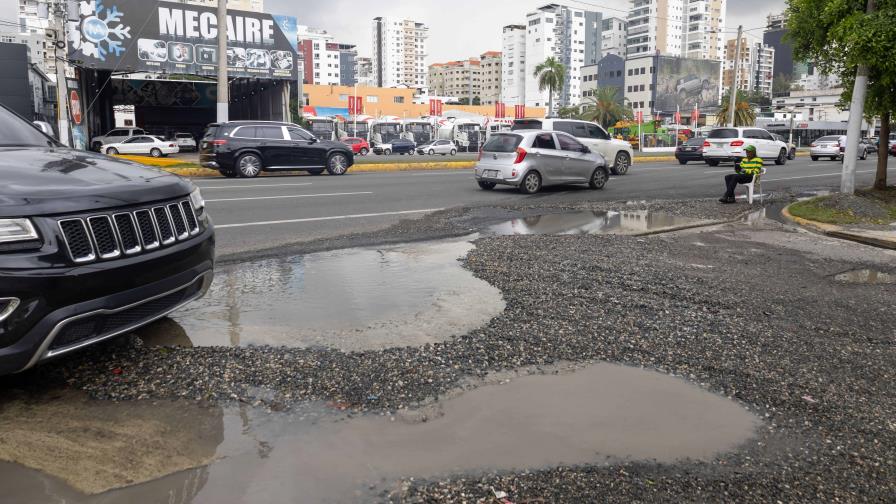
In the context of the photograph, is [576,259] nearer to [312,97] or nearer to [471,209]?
[471,209]

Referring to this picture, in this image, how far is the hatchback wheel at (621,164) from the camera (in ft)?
77.6

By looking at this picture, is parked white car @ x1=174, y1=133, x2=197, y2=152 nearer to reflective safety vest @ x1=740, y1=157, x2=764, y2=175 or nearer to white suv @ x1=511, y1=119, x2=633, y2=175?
white suv @ x1=511, y1=119, x2=633, y2=175

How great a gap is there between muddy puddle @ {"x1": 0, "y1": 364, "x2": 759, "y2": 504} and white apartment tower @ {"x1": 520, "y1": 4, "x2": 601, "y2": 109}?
560ft

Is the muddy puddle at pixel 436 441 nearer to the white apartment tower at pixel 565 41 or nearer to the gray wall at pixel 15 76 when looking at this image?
the gray wall at pixel 15 76

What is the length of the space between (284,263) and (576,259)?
10.7 ft

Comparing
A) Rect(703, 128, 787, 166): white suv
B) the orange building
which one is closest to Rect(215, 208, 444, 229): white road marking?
Rect(703, 128, 787, 166): white suv

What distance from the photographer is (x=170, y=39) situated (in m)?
32.7

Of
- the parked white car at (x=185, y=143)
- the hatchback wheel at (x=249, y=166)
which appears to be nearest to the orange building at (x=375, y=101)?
the parked white car at (x=185, y=143)

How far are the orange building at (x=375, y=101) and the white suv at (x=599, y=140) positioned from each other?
6711cm

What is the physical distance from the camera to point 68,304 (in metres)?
3.37

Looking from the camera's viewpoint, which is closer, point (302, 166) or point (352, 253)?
point (352, 253)

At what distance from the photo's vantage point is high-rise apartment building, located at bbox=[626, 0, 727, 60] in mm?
164000

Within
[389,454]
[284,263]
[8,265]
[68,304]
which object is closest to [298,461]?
[389,454]

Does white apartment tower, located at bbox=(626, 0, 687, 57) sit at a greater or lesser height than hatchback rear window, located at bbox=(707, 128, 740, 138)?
greater
